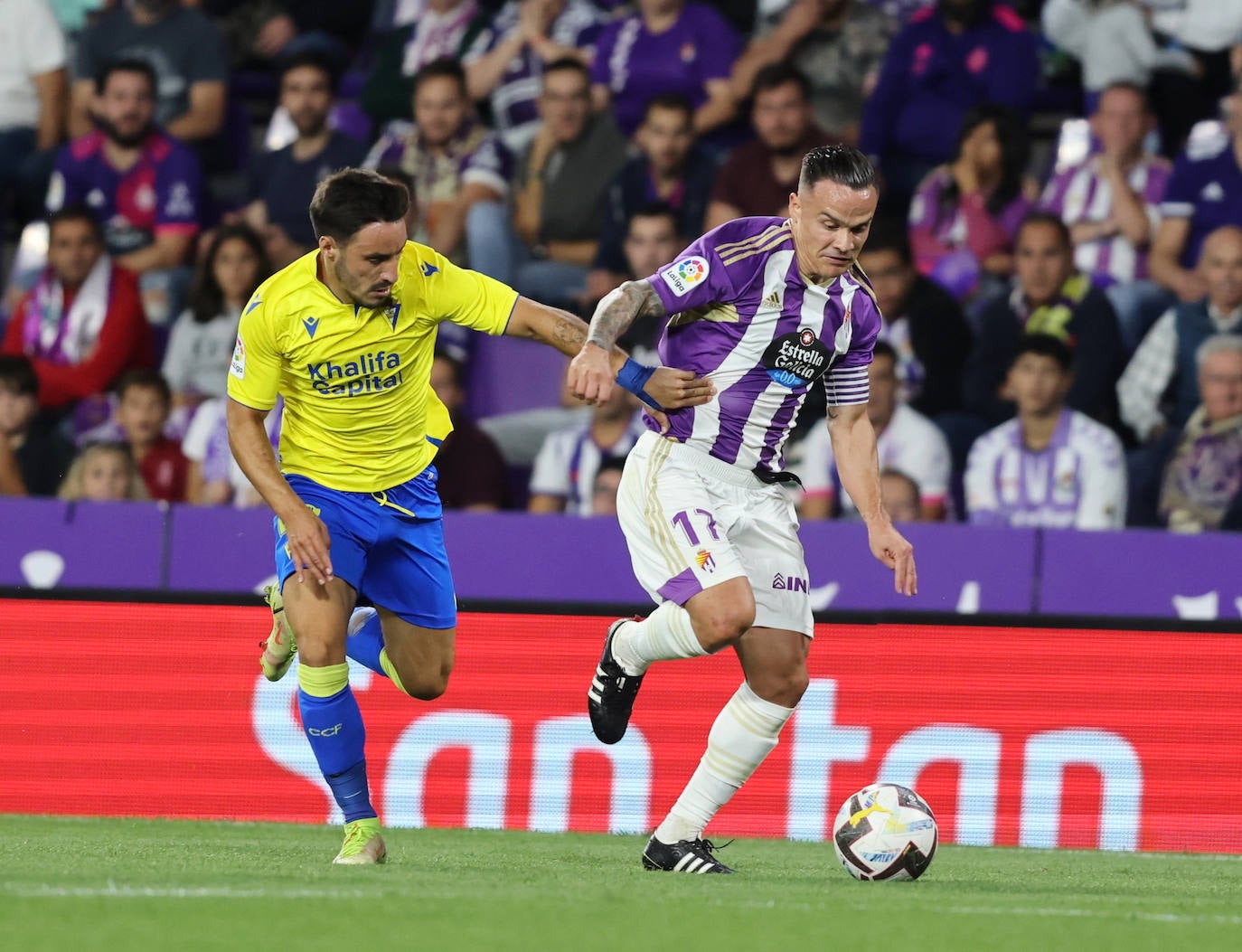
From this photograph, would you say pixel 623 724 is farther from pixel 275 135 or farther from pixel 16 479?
pixel 275 135

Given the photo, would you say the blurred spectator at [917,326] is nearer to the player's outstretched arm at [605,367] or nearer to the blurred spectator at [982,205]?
the blurred spectator at [982,205]

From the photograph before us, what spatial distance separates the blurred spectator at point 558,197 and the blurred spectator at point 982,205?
2100 millimetres

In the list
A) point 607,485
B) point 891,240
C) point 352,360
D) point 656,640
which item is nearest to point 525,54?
point 891,240

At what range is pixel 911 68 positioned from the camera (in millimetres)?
12477

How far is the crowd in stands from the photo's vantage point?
10.8 metres

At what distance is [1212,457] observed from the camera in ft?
33.8

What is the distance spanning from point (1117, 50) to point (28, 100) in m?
7.48

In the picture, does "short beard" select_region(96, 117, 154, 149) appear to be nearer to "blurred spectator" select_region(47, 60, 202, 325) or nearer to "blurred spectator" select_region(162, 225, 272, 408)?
"blurred spectator" select_region(47, 60, 202, 325)

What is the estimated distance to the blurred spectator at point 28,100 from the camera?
13828 mm

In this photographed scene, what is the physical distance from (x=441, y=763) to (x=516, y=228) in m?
5.14

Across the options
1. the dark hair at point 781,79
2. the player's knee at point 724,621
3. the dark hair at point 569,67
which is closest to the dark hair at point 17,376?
the dark hair at point 569,67

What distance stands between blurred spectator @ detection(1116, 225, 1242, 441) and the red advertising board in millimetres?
2858

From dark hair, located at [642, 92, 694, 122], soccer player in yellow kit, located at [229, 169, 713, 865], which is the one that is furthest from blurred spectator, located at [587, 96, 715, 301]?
soccer player in yellow kit, located at [229, 169, 713, 865]

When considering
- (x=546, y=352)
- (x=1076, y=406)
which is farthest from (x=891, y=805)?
(x=546, y=352)
